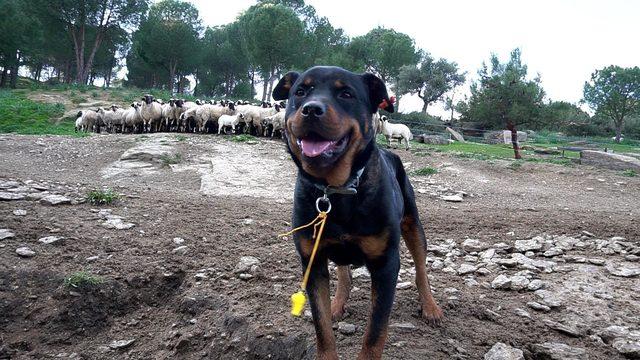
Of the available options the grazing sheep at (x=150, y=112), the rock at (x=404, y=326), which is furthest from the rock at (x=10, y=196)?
the grazing sheep at (x=150, y=112)

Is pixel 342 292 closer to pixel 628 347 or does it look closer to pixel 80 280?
pixel 628 347

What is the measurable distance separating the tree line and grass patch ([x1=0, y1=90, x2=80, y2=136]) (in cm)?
1697

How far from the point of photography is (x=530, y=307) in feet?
12.3

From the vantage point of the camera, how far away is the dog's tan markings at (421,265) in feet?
11.6

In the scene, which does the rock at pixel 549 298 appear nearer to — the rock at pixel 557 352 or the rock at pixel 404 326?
the rock at pixel 557 352

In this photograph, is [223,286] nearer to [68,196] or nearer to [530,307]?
[530,307]

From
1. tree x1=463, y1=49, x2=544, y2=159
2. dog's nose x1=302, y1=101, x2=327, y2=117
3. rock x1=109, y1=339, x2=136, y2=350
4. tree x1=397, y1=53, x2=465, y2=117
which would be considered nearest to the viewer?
dog's nose x1=302, y1=101, x2=327, y2=117

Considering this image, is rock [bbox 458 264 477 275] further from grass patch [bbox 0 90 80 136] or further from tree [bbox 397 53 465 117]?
tree [bbox 397 53 465 117]

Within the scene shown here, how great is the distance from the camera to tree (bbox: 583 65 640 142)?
5466 centimetres

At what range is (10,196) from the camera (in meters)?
5.83

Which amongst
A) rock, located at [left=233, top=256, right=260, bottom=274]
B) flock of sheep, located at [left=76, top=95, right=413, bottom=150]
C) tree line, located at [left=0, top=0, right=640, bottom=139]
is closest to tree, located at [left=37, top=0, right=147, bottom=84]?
tree line, located at [left=0, top=0, right=640, bottom=139]

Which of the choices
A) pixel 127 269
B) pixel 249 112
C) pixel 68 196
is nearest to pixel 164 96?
pixel 249 112

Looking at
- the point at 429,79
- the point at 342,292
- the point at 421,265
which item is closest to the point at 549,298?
the point at 421,265

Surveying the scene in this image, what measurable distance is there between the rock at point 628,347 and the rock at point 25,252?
5134mm
